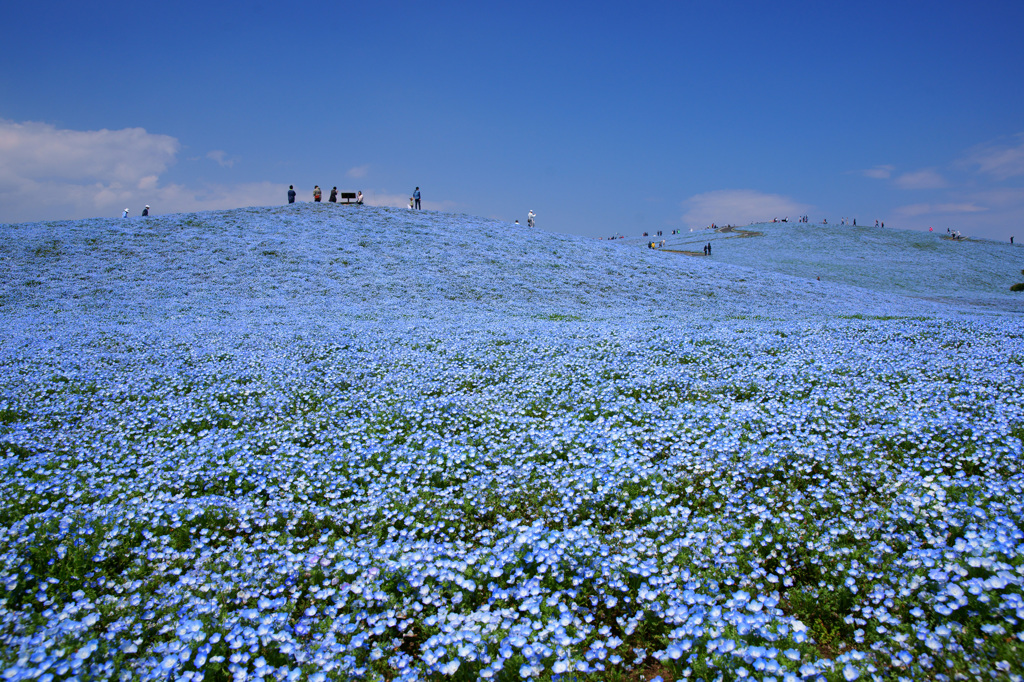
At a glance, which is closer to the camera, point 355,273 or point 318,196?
point 355,273

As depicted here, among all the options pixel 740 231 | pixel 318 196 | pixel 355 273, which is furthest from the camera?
pixel 740 231

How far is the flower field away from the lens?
4492 mm

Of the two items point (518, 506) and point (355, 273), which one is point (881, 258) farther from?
point (518, 506)

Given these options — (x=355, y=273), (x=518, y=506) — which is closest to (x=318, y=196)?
(x=355, y=273)

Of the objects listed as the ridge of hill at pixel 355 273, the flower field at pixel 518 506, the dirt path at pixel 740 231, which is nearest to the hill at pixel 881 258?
the dirt path at pixel 740 231

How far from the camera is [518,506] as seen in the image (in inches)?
282

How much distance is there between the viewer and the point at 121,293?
2669 centimetres

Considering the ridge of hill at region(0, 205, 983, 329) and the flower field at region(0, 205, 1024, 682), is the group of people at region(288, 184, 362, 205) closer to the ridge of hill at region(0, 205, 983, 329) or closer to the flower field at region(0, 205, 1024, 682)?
the ridge of hill at region(0, 205, 983, 329)

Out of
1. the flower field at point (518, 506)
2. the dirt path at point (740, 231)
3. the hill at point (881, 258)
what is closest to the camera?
the flower field at point (518, 506)

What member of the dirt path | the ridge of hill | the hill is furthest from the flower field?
the dirt path

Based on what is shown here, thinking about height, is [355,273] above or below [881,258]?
below

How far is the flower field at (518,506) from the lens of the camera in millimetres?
4492

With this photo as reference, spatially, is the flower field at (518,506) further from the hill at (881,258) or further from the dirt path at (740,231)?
the dirt path at (740,231)

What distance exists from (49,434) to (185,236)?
33.1m
